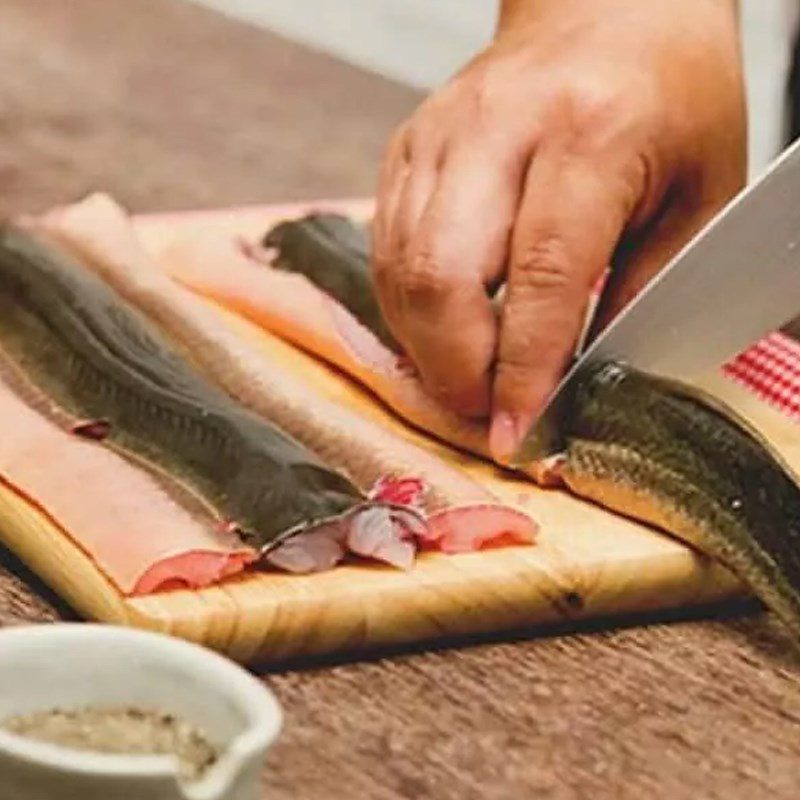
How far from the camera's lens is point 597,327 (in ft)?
4.98

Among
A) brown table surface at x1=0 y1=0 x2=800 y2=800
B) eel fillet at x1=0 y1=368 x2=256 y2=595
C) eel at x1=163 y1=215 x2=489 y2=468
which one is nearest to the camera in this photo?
brown table surface at x1=0 y1=0 x2=800 y2=800

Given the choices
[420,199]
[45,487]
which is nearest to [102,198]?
[420,199]

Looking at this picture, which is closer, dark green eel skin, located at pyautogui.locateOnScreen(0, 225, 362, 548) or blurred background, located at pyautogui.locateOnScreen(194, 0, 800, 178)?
dark green eel skin, located at pyautogui.locateOnScreen(0, 225, 362, 548)

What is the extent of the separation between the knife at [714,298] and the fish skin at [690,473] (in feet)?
0.06

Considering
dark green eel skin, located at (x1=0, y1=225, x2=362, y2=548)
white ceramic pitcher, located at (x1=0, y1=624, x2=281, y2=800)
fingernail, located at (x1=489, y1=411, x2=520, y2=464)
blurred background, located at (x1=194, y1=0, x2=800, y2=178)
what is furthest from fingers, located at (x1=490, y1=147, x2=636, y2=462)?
blurred background, located at (x1=194, y1=0, x2=800, y2=178)

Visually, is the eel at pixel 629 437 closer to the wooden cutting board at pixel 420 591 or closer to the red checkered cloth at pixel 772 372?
the wooden cutting board at pixel 420 591

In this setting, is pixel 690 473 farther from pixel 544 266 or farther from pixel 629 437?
pixel 544 266

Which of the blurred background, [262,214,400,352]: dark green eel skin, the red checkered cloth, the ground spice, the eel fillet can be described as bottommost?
the blurred background

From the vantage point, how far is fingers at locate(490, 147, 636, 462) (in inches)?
56.6

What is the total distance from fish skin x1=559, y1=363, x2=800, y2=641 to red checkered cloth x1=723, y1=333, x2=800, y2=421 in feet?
0.59

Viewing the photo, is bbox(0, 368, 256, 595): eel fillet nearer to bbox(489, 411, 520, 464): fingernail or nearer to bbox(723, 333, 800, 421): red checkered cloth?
bbox(489, 411, 520, 464): fingernail

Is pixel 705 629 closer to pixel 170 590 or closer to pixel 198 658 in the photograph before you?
pixel 170 590

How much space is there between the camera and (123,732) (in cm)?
89

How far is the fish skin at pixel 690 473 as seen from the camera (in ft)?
4.17
